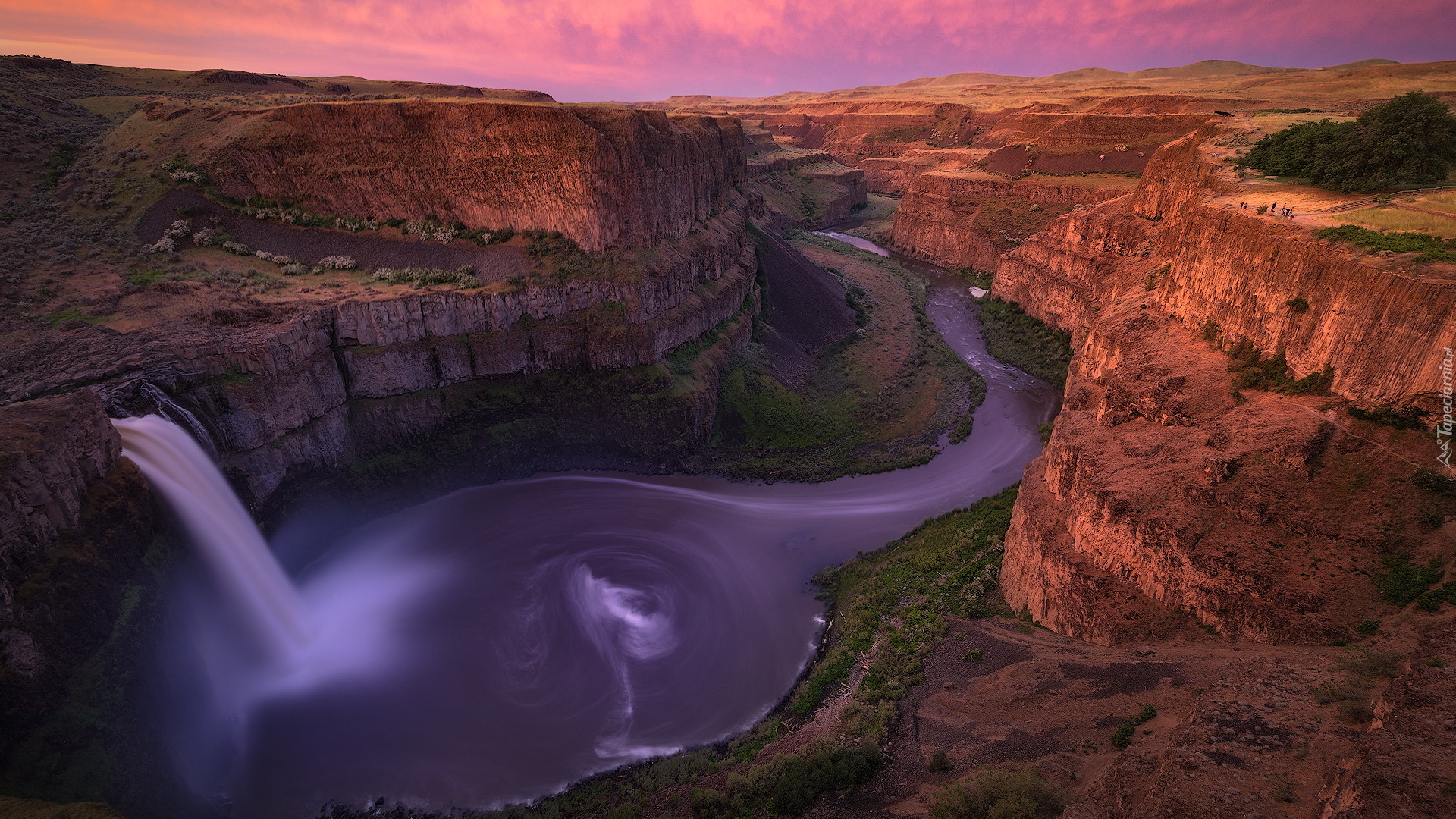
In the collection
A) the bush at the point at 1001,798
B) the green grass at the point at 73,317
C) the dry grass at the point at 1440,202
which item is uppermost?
the dry grass at the point at 1440,202

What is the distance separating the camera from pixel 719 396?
44.6 m

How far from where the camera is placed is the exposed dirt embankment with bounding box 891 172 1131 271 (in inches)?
2975

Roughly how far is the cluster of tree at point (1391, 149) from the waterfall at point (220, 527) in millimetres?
50824

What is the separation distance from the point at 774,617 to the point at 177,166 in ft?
164

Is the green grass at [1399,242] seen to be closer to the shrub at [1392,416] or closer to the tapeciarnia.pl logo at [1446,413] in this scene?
the tapeciarnia.pl logo at [1446,413]

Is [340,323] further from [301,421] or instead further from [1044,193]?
[1044,193]

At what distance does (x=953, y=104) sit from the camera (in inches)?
5773

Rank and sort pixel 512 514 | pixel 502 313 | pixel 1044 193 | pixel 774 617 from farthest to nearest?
pixel 1044 193 < pixel 502 313 < pixel 512 514 < pixel 774 617

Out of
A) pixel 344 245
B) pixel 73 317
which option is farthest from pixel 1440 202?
pixel 73 317

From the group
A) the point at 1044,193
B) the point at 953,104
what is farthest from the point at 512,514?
the point at 953,104

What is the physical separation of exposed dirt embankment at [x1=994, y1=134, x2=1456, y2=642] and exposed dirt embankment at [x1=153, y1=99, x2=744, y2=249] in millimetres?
30420

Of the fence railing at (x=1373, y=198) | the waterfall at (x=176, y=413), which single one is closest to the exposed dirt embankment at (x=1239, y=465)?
the fence railing at (x=1373, y=198)

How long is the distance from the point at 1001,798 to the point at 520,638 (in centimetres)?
2030

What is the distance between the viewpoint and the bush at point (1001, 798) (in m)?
13.5
